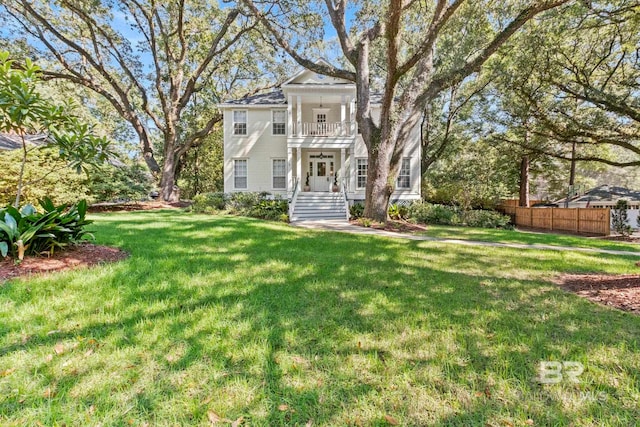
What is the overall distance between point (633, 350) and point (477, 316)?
1.17m

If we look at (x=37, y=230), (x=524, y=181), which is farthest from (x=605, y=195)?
(x=37, y=230)

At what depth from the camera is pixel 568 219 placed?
626 inches

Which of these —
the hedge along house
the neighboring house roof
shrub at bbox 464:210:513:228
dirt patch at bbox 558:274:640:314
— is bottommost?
dirt patch at bbox 558:274:640:314

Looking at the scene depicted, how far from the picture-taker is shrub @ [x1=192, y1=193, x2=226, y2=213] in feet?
48.5

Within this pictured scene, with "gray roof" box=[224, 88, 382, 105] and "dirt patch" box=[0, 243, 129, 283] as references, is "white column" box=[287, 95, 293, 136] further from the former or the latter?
"dirt patch" box=[0, 243, 129, 283]

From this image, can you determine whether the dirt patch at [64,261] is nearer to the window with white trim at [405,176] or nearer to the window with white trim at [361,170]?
the window with white trim at [361,170]

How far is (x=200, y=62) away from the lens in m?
19.4

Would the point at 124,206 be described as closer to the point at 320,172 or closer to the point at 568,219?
the point at 320,172

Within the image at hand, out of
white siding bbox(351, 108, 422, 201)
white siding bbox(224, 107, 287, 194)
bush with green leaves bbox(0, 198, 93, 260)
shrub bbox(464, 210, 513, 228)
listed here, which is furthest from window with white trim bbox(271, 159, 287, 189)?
bush with green leaves bbox(0, 198, 93, 260)

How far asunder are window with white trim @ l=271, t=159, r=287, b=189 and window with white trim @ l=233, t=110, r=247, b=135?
8.72ft

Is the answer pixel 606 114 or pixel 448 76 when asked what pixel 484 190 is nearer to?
pixel 606 114

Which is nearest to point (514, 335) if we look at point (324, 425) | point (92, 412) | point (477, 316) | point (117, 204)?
point (477, 316)

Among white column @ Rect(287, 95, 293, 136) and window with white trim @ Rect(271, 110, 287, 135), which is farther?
window with white trim @ Rect(271, 110, 287, 135)

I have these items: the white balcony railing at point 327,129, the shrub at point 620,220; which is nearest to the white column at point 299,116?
the white balcony railing at point 327,129
